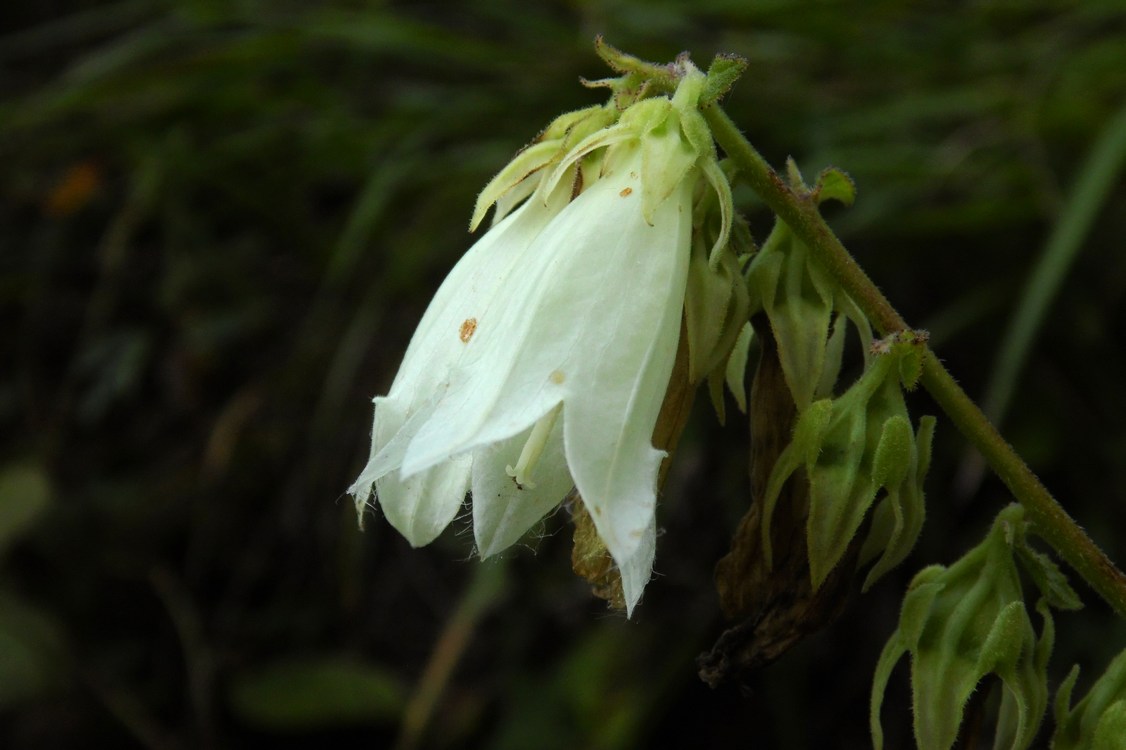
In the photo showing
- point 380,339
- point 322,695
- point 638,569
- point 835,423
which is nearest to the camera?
point 638,569

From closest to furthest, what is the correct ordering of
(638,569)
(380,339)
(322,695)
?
1. (638,569)
2. (322,695)
3. (380,339)

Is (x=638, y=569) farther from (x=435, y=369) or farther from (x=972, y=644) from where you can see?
(x=972, y=644)

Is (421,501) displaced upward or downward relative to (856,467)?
upward

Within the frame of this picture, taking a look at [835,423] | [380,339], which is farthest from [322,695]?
[835,423]

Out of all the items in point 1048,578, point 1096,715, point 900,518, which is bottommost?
point 1096,715

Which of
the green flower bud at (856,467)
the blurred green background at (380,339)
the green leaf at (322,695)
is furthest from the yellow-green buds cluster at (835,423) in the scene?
the green leaf at (322,695)

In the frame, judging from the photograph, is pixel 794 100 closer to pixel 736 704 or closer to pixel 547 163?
pixel 736 704
